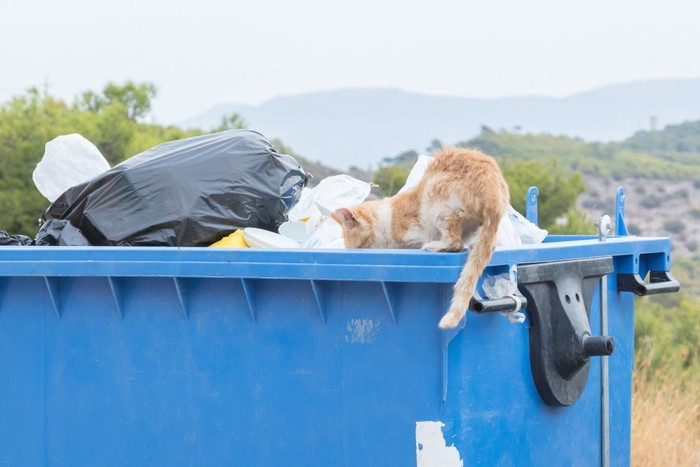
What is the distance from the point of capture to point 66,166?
4.38 metres

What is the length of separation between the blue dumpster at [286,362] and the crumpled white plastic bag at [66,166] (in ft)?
2.57

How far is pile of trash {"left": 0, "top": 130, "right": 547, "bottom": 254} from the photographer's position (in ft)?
12.3

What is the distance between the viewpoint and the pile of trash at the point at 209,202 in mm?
3760

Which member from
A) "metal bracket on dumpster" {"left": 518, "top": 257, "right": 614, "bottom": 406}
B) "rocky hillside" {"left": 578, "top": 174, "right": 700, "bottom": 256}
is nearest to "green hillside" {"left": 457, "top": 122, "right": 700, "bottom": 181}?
"rocky hillside" {"left": 578, "top": 174, "right": 700, "bottom": 256}

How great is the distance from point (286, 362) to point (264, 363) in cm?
8

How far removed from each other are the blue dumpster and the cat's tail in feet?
0.13

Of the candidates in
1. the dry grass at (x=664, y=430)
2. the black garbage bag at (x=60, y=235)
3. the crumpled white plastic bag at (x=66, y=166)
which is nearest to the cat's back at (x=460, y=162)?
the black garbage bag at (x=60, y=235)

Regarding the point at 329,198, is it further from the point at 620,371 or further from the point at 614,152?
the point at 614,152

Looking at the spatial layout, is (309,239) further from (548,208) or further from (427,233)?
(548,208)

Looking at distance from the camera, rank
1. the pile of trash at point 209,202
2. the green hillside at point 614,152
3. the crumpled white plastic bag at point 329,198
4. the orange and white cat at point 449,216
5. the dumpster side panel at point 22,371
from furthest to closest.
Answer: the green hillside at point 614,152 < the crumpled white plastic bag at point 329,198 < the pile of trash at point 209,202 < the dumpster side panel at point 22,371 < the orange and white cat at point 449,216

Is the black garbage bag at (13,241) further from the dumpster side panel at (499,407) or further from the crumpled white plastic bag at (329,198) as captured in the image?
the dumpster side panel at (499,407)

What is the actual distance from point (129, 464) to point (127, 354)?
0.37m

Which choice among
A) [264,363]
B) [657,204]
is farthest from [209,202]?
[657,204]

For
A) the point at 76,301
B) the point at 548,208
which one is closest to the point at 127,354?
the point at 76,301
